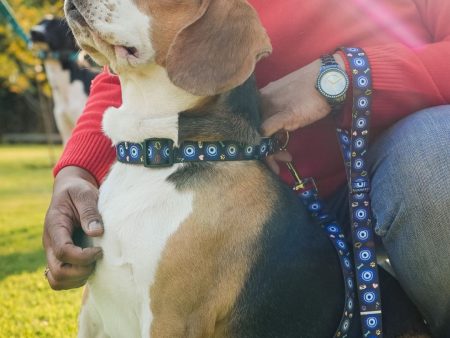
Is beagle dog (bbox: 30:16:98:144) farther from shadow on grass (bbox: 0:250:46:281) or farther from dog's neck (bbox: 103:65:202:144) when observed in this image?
dog's neck (bbox: 103:65:202:144)

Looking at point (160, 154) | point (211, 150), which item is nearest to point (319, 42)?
point (211, 150)

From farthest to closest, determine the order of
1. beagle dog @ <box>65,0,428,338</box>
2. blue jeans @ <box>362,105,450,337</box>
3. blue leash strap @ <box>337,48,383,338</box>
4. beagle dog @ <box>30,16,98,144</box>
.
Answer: beagle dog @ <box>30,16,98,144</box> → blue leash strap @ <box>337,48,383,338</box> → blue jeans @ <box>362,105,450,337</box> → beagle dog @ <box>65,0,428,338</box>

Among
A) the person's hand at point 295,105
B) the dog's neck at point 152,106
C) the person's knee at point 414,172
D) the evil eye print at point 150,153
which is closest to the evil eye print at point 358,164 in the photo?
the person's knee at point 414,172

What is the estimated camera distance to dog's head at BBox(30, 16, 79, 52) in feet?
35.1

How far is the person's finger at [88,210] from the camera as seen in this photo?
2.56 meters

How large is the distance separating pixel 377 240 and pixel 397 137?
0.55 m

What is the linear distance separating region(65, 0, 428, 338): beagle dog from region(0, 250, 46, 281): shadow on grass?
3.14m

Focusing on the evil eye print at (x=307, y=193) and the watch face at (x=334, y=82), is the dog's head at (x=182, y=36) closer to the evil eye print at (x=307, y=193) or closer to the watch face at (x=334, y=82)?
the watch face at (x=334, y=82)

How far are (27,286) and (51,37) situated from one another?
22.3 ft

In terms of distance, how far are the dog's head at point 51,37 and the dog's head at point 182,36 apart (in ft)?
27.9

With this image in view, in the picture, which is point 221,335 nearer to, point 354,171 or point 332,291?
point 332,291

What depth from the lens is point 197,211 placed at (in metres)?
2.49

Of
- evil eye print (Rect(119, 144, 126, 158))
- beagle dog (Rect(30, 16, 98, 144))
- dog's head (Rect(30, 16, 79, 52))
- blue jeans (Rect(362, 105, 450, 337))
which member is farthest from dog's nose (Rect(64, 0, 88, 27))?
dog's head (Rect(30, 16, 79, 52))

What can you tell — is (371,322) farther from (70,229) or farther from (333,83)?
(70,229)
